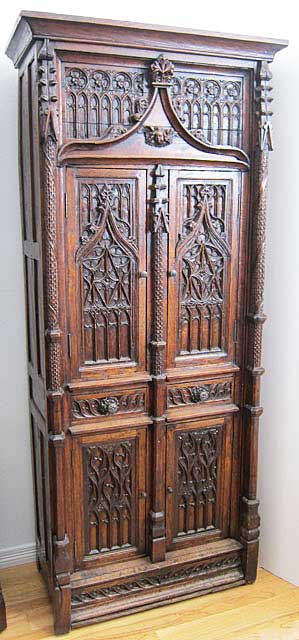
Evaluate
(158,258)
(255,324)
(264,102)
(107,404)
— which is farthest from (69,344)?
(264,102)

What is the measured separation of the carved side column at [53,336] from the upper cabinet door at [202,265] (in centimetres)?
46

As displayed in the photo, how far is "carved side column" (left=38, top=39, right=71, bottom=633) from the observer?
204cm

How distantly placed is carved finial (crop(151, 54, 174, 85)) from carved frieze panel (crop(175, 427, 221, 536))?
134 centimetres

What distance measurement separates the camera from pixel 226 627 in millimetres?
2441

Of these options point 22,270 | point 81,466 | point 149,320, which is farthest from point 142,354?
point 22,270

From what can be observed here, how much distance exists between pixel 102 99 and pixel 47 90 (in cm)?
21

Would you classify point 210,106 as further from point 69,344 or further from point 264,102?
point 69,344

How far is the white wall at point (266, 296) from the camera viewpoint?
8.34 ft

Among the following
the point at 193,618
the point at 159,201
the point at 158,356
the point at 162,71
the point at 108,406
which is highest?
the point at 162,71

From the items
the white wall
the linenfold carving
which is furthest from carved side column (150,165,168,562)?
the white wall

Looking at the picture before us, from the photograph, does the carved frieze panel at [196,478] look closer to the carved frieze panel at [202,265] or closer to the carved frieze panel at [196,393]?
the carved frieze panel at [196,393]

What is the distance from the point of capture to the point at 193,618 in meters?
2.49

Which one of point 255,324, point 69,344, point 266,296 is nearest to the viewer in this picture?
point 69,344

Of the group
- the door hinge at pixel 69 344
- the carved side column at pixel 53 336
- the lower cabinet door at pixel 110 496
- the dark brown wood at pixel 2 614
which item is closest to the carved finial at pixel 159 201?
the carved side column at pixel 53 336
